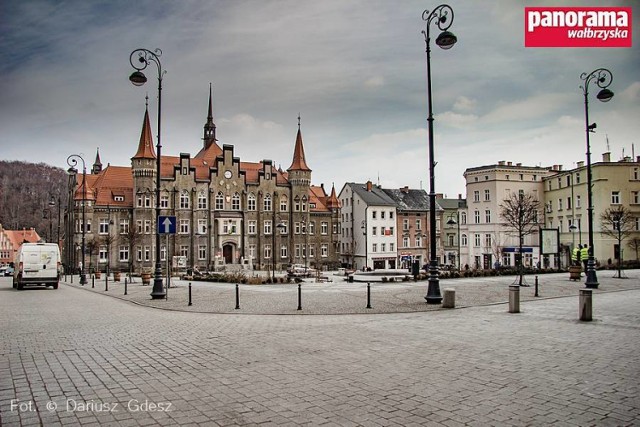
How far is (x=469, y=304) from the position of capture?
17.0m

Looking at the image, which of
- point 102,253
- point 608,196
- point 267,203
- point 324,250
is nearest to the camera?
point 608,196

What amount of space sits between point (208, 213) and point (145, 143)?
13.0 m

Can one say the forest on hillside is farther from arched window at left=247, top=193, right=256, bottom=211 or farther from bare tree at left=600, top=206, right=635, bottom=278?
bare tree at left=600, top=206, right=635, bottom=278

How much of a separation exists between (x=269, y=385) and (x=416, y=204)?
2976 inches

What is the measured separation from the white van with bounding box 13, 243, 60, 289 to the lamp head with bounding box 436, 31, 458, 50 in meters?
23.6

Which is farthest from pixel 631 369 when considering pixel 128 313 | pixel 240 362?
pixel 128 313

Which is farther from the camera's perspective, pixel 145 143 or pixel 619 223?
pixel 145 143

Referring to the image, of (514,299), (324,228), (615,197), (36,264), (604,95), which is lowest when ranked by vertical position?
(514,299)

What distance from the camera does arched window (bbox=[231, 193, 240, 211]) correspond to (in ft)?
232

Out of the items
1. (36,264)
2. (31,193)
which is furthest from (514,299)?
(31,193)

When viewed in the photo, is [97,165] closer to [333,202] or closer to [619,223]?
[333,202]

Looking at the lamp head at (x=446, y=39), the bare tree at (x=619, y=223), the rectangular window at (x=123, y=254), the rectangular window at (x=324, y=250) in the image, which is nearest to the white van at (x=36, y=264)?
the lamp head at (x=446, y=39)

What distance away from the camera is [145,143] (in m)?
65.4

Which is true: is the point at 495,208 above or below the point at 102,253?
above
